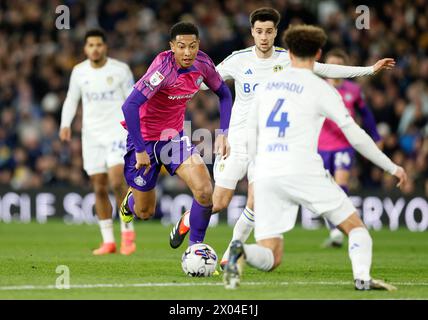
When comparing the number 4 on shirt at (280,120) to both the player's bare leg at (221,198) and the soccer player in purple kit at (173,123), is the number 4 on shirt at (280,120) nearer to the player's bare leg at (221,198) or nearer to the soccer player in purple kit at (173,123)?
the soccer player in purple kit at (173,123)

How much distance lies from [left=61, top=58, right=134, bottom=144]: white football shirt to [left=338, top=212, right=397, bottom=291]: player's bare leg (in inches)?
224

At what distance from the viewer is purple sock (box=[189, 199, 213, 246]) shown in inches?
388

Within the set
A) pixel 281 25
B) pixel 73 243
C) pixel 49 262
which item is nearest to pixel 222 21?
pixel 281 25

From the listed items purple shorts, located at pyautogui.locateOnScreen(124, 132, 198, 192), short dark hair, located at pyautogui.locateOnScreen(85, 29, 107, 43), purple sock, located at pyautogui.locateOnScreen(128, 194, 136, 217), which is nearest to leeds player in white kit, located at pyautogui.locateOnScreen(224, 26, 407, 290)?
purple shorts, located at pyautogui.locateOnScreen(124, 132, 198, 192)

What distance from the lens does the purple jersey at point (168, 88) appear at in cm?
950

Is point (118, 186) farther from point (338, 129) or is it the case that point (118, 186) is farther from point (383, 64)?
point (383, 64)

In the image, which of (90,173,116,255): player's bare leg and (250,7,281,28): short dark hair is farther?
(90,173,116,255): player's bare leg

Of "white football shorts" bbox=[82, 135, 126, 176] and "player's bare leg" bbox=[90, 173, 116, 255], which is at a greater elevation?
"white football shorts" bbox=[82, 135, 126, 176]

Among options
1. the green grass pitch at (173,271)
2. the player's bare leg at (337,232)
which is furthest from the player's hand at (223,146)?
the player's bare leg at (337,232)

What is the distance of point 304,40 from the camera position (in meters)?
7.85

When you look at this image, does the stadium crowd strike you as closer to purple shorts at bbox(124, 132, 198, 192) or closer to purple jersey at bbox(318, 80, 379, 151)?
purple jersey at bbox(318, 80, 379, 151)

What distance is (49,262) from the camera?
11.0 meters

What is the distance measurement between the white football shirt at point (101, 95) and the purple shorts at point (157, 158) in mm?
2694
